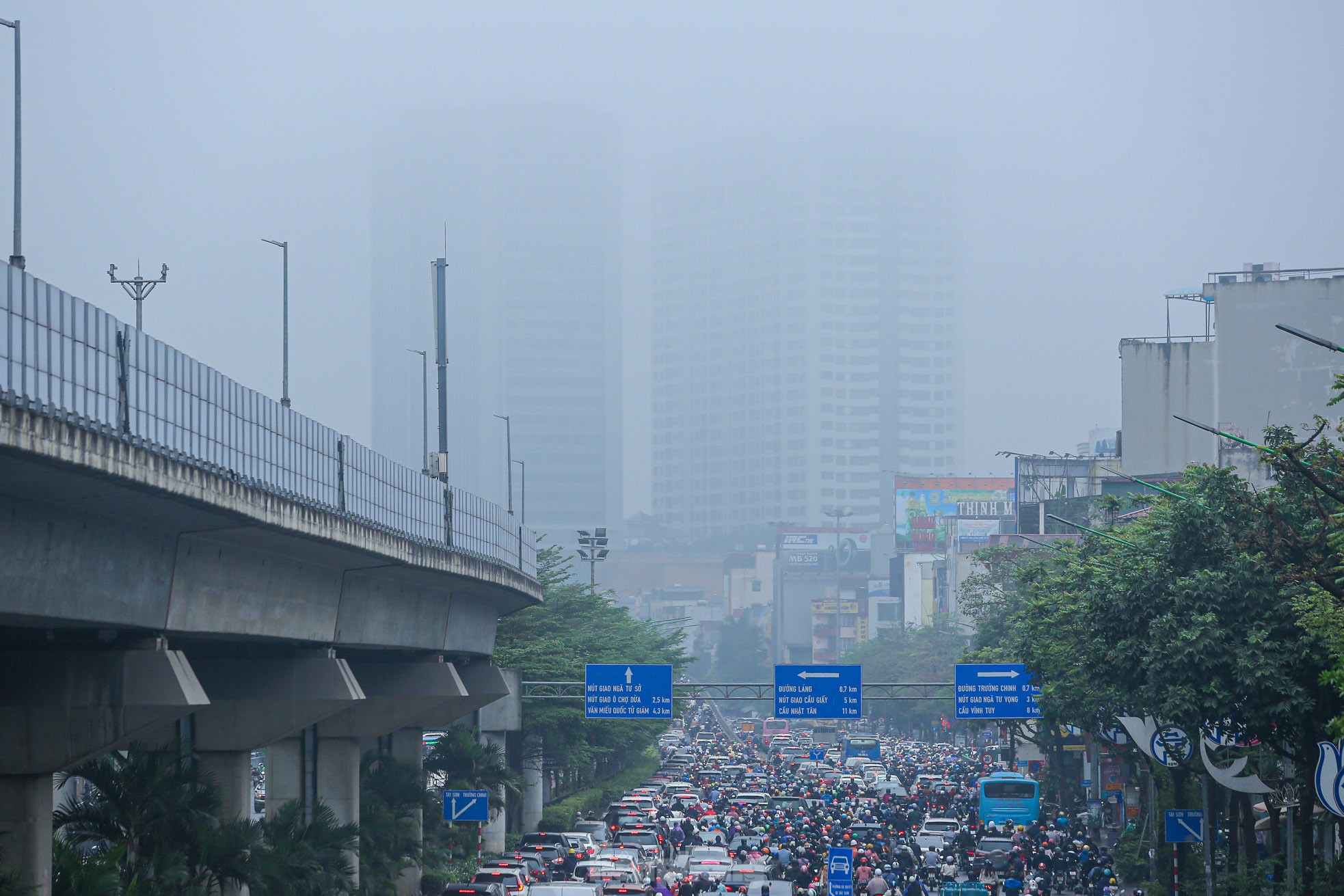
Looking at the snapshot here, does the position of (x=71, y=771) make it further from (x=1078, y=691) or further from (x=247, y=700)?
(x=1078, y=691)

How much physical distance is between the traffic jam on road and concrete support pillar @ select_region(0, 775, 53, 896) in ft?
23.5

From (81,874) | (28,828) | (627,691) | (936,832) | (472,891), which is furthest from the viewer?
(627,691)

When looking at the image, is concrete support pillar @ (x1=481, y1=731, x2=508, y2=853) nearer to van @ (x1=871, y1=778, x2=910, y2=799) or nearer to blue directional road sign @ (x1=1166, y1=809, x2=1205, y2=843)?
van @ (x1=871, y1=778, x2=910, y2=799)

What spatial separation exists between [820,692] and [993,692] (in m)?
4.99

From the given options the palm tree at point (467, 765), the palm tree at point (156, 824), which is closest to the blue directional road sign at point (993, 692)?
the palm tree at point (467, 765)

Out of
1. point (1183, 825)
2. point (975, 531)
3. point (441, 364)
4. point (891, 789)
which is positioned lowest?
point (891, 789)

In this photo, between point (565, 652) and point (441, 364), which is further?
point (565, 652)

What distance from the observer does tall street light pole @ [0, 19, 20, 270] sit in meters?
19.3

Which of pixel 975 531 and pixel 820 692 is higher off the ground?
pixel 975 531

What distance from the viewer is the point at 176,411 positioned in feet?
63.5

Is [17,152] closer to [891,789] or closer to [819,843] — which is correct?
[819,843]

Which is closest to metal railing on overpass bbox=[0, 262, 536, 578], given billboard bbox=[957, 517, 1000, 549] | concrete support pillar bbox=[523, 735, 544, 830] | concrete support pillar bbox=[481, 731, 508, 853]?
concrete support pillar bbox=[481, 731, 508, 853]

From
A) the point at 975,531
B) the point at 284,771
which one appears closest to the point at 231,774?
the point at 284,771

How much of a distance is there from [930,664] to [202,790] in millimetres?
92546
